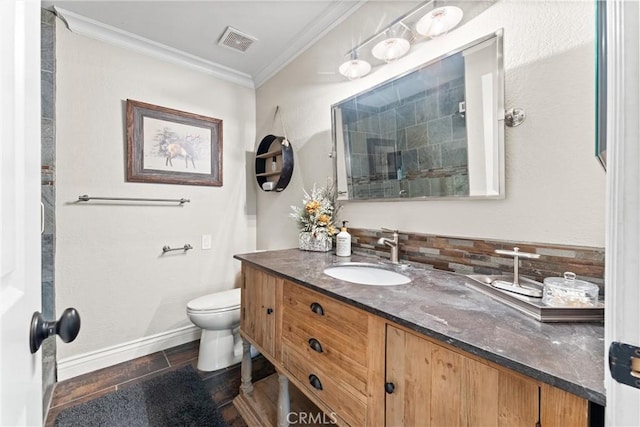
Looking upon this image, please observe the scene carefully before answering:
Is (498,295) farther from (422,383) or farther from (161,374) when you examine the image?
(161,374)

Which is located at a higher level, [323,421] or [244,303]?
[244,303]

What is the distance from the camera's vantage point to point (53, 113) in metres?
1.66

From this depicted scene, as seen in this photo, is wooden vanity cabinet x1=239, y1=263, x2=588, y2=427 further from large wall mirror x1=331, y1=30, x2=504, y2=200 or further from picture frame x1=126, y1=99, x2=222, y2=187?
picture frame x1=126, y1=99, x2=222, y2=187

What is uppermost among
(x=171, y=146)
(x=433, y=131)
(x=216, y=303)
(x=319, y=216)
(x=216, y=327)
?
(x=171, y=146)

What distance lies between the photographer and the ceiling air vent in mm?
1926

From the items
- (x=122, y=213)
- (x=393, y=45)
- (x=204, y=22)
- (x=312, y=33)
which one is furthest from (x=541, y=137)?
(x=122, y=213)

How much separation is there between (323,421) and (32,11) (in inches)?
70.9

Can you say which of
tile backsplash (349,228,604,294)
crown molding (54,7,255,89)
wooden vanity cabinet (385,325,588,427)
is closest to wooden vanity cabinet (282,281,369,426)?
wooden vanity cabinet (385,325,588,427)

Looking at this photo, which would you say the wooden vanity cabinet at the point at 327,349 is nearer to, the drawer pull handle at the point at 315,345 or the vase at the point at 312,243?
the drawer pull handle at the point at 315,345

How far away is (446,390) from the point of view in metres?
0.62

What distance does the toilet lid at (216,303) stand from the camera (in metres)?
1.77

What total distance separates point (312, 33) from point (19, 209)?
6.59 feet

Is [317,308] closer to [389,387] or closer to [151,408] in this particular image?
[389,387]

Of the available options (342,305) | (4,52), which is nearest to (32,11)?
(4,52)
